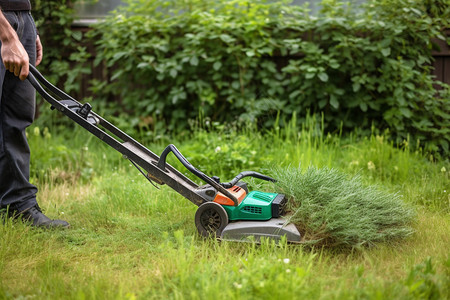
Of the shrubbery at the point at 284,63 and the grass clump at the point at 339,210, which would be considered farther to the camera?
the shrubbery at the point at 284,63

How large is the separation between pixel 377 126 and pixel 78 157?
318cm

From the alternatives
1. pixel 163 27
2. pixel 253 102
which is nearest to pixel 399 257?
pixel 253 102

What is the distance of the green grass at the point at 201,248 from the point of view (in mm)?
2191

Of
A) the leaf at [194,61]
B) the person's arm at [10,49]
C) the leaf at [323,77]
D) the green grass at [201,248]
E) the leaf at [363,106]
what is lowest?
the green grass at [201,248]

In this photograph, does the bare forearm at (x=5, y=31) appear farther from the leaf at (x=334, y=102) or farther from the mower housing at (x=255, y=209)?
the leaf at (x=334, y=102)

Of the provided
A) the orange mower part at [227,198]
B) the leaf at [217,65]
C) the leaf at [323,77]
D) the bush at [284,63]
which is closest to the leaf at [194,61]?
the bush at [284,63]

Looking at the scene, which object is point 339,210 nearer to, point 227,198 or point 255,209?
point 255,209

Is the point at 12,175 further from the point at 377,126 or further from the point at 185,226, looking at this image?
the point at 377,126

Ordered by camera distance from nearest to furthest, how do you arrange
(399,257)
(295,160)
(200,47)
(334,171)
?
(399,257)
(334,171)
(295,160)
(200,47)

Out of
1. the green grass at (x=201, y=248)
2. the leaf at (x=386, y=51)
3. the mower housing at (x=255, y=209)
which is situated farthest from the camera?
the leaf at (x=386, y=51)

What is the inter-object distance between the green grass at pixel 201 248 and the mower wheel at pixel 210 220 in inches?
2.5

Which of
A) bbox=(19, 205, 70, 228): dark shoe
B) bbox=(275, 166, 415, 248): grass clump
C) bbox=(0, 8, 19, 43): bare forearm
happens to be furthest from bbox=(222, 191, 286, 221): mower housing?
bbox=(0, 8, 19, 43): bare forearm

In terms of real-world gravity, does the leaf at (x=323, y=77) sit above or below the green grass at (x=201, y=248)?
above

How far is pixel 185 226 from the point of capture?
3221 millimetres
